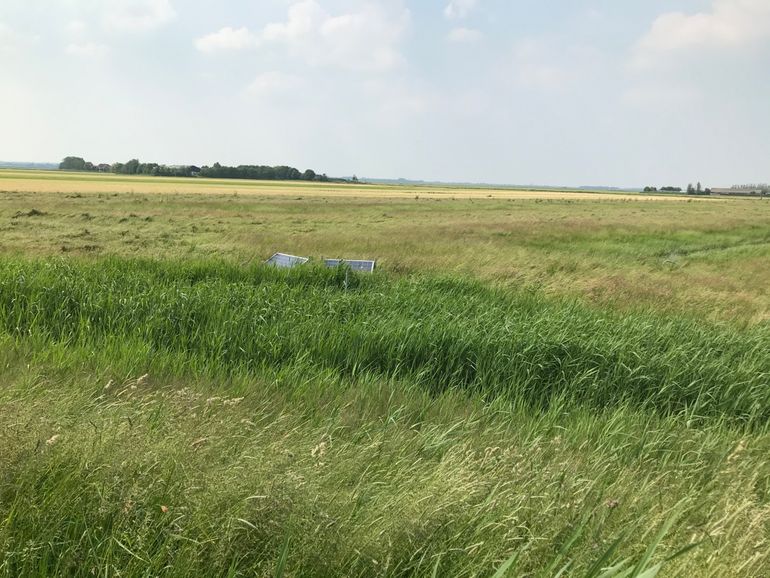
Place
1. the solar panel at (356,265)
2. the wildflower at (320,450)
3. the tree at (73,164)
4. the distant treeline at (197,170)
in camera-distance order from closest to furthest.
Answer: the wildflower at (320,450)
the solar panel at (356,265)
the distant treeline at (197,170)
the tree at (73,164)

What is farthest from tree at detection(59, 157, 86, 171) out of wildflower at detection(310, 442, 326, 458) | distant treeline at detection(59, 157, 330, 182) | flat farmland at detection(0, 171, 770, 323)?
wildflower at detection(310, 442, 326, 458)

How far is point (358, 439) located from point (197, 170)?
17177cm

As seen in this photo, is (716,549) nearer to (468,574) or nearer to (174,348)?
(468,574)

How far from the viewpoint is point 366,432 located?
361cm

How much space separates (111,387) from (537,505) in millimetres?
3436

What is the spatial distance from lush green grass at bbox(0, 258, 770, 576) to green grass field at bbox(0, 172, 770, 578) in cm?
2

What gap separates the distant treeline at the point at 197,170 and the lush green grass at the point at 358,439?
533 ft

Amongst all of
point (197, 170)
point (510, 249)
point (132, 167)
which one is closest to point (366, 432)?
point (510, 249)

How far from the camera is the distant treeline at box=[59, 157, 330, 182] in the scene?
155875mm

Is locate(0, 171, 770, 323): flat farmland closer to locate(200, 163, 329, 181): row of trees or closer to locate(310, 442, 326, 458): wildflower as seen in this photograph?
locate(310, 442, 326, 458): wildflower

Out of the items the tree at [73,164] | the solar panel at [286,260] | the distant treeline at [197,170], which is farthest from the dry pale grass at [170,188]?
the tree at [73,164]

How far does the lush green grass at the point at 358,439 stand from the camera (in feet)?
7.45

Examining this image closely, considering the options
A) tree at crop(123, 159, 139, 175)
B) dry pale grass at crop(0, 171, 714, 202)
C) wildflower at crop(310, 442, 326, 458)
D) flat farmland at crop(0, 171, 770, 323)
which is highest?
tree at crop(123, 159, 139, 175)

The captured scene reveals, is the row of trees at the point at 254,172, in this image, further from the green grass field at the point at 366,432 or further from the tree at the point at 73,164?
the green grass field at the point at 366,432
